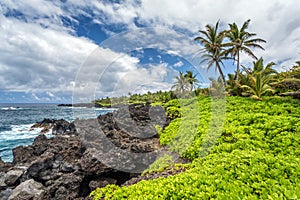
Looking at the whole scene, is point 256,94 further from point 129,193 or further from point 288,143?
point 129,193

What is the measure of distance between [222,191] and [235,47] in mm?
21023

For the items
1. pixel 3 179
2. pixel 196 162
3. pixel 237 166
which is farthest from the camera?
pixel 3 179

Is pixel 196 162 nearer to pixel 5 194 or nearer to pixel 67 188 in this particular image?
pixel 67 188

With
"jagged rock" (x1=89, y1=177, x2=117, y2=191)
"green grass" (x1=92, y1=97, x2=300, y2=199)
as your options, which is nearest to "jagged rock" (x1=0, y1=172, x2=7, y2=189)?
"jagged rock" (x1=89, y1=177, x2=117, y2=191)

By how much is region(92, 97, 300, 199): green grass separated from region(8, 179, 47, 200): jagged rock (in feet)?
8.95

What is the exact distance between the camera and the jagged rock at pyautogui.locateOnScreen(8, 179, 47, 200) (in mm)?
6270

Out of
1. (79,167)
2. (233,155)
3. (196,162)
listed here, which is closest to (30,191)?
(79,167)

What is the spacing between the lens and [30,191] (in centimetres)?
661

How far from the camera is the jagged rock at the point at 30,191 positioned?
247 inches

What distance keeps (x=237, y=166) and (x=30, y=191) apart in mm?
6743

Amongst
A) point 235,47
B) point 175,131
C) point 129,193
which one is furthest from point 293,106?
point 235,47

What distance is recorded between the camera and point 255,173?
3.65 meters

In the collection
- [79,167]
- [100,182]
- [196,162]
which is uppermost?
[196,162]

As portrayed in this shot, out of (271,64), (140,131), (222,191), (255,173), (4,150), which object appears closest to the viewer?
(222,191)
